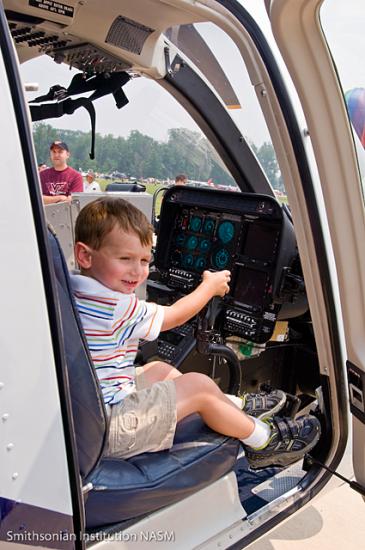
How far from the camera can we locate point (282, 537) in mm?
2000

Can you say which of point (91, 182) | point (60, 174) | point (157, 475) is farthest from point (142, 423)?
point (91, 182)

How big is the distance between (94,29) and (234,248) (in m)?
1.25

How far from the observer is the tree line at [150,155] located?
2.83m

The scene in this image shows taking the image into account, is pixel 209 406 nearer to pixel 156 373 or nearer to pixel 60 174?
pixel 156 373

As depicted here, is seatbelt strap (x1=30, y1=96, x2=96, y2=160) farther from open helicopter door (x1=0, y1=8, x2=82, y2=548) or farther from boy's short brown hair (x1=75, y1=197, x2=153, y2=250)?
open helicopter door (x1=0, y1=8, x2=82, y2=548)

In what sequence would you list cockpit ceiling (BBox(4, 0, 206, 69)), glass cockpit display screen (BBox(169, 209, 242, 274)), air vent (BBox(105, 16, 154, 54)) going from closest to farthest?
cockpit ceiling (BBox(4, 0, 206, 69)), air vent (BBox(105, 16, 154, 54)), glass cockpit display screen (BBox(169, 209, 242, 274))

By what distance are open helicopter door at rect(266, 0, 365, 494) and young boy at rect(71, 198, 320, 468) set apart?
0.43 m

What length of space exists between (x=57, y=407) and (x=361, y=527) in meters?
1.71

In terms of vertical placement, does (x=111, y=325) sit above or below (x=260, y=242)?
below

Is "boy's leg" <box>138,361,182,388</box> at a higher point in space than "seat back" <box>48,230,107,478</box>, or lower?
lower

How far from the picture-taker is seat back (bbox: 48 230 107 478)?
3.76 ft

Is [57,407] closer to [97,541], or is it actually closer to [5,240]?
[5,240]

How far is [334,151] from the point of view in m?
1.48

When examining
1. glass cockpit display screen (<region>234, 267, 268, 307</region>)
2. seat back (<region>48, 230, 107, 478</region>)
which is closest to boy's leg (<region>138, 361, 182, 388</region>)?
seat back (<region>48, 230, 107, 478</region>)
